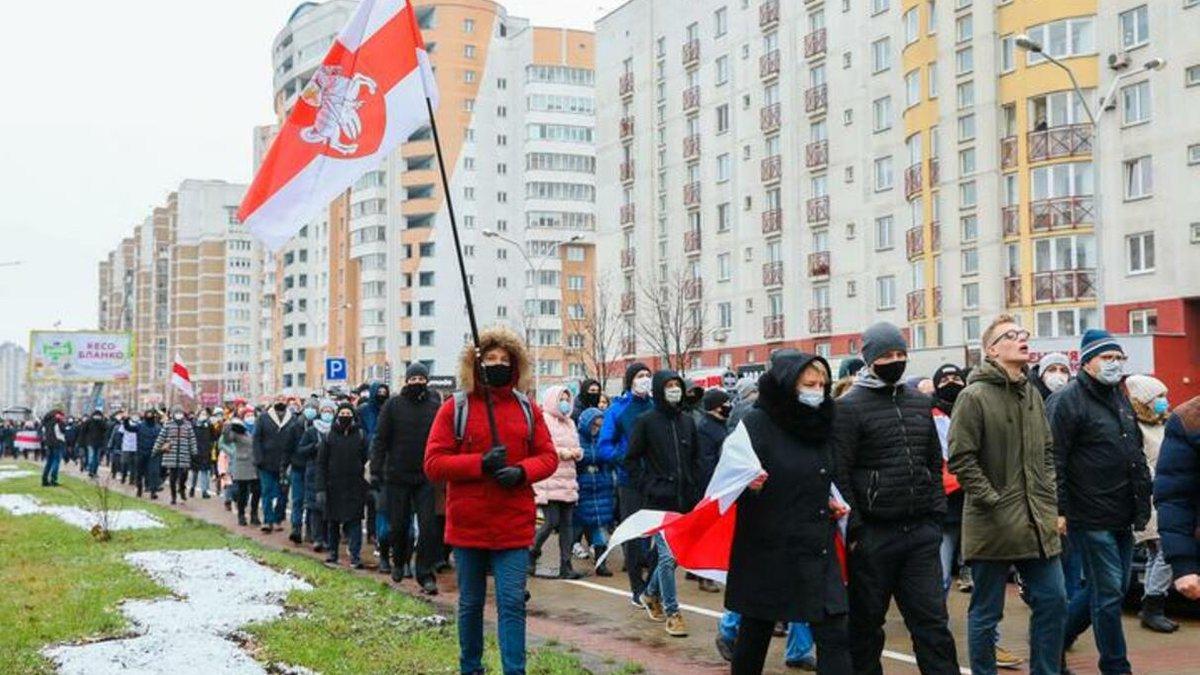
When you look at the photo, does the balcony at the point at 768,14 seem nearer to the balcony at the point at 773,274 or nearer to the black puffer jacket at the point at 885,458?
the balcony at the point at 773,274

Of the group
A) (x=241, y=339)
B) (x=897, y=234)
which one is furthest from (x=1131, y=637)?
(x=241, y=339)

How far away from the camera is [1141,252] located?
4225cm

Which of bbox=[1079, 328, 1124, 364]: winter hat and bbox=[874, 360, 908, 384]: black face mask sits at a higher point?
bbox=[1079, 328, 1124, 364]: winter hat

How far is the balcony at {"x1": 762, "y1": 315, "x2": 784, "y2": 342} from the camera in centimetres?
6103

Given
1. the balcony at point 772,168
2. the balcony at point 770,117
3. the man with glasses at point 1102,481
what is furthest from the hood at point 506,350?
the balcony at point 770,117

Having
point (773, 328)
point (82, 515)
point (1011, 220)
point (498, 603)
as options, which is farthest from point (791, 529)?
point (773, 328)

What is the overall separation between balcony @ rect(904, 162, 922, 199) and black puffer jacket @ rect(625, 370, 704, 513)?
137ft

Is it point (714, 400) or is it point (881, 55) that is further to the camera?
point (881, 55)

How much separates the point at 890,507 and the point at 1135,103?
130 feet

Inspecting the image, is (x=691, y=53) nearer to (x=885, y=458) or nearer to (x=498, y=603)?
(x=498, y=603)

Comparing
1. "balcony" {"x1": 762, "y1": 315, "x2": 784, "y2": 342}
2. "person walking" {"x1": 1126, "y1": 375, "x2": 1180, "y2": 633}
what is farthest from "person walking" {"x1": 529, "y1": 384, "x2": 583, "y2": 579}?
"balcony" {"x1": 762, "y1": 315, "x2": 784, "y2": 342}

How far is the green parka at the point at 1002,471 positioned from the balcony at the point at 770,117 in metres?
54.8

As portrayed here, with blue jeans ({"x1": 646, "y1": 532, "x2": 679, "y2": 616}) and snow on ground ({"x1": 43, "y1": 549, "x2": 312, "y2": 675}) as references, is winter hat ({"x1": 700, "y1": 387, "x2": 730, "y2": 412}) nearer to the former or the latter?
blue jeans ({"x1": 646, "y1": 532, "x2": 679, "y2": 616})

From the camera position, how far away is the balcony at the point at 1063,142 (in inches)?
1725
